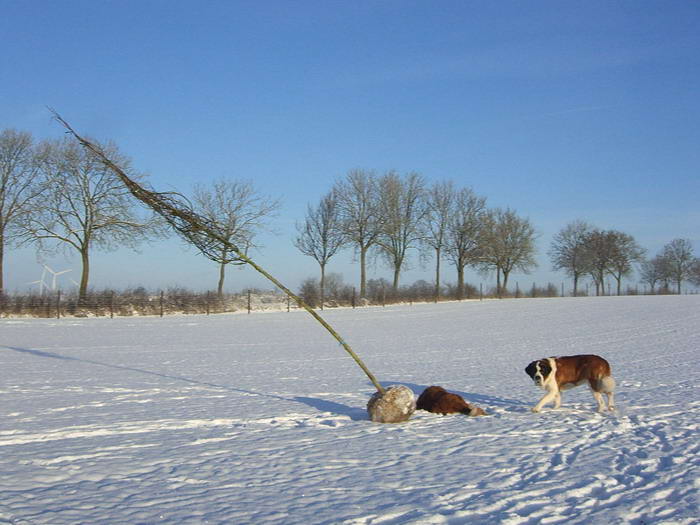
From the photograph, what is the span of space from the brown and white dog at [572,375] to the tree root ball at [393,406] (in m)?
1.85

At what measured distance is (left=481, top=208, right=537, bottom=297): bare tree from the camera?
2899 inches

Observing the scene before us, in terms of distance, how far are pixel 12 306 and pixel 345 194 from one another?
33610mm

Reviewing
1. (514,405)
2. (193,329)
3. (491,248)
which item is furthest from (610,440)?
(491,248)

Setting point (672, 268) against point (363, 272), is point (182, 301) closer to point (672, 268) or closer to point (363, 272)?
point (363, 272)

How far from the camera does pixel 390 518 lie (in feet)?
15.8

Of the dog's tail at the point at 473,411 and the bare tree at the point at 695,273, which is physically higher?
the bare tree at the point at 695,273

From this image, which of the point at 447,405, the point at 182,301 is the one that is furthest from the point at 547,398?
the point at 182,301

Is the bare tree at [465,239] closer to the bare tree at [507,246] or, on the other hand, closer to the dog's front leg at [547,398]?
the bare tree at [507,246]

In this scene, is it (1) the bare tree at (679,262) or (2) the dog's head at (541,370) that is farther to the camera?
(1) the bare tree at (679,262)

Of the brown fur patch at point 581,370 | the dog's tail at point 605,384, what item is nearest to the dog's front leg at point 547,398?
the brown fur patch at point 581,370

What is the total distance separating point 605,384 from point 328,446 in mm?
4137

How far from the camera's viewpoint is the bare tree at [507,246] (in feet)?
242

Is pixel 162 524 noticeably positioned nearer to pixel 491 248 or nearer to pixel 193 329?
pixel 193 329

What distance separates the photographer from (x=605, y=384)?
342 inches
